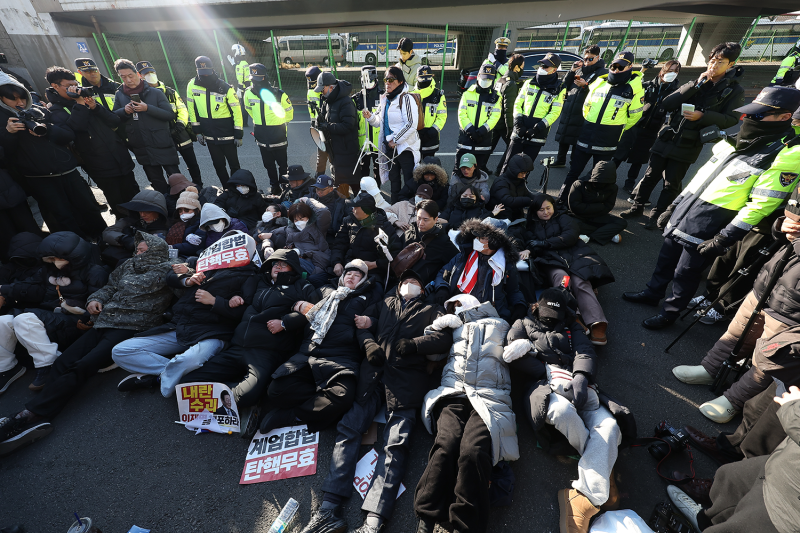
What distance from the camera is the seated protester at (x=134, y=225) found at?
4.29m

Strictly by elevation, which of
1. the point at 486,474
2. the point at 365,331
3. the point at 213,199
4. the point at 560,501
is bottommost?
the point at 560,501

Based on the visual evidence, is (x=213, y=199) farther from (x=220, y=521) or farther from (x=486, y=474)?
(x=486, y=474)

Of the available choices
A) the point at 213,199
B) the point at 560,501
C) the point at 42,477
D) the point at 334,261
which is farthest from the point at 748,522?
the point at 213,199

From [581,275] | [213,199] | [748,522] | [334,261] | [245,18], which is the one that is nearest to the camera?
[748,522]

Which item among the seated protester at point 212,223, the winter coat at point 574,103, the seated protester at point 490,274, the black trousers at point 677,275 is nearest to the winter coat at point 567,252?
the black trousers at point 677,275

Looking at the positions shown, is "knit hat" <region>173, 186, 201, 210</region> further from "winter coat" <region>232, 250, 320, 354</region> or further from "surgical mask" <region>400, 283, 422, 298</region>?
"surgical mask" <region>400, 283, 422, 298</region>

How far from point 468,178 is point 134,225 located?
470 centimetres

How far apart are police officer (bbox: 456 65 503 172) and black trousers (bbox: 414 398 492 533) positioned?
492 centimetres

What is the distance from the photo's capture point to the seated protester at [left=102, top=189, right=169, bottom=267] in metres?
4.29

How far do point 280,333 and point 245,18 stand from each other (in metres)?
16.1

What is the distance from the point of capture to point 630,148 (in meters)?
6.60

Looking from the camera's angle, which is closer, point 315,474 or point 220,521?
point 220,521

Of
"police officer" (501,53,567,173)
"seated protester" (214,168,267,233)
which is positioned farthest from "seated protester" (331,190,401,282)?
"police officer" (501,53,567,173)

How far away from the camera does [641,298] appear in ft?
13.9
